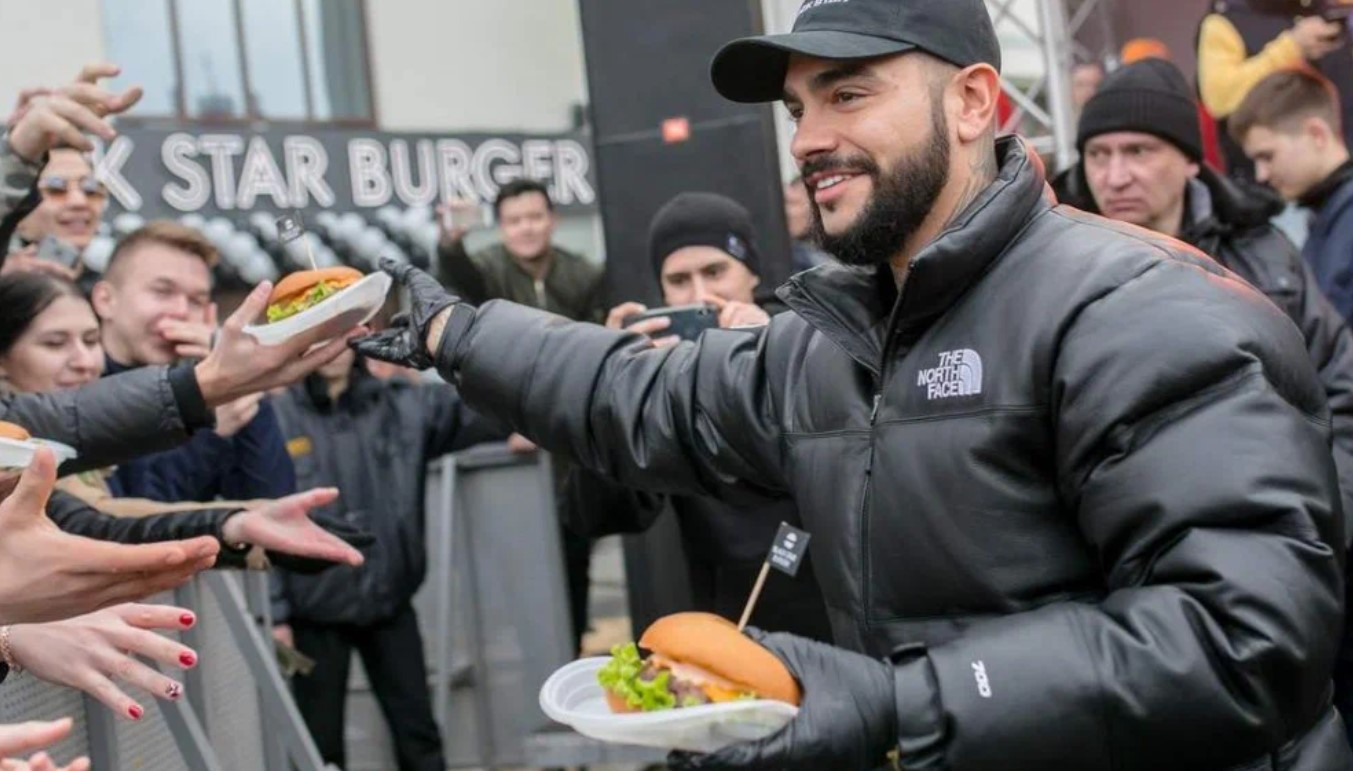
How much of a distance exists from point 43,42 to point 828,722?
42.3ft

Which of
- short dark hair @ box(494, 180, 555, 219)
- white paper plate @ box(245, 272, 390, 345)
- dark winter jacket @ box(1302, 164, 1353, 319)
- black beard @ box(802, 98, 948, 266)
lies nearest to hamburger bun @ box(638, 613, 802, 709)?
black beard @ box(802, 98, 948, 266)

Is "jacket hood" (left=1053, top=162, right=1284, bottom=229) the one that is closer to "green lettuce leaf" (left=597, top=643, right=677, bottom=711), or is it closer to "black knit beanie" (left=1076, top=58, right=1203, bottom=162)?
"black knit beanie" (left=1076, top=58, right=1203, bottom=162)

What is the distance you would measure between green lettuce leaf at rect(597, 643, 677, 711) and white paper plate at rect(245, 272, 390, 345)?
4.16 ft

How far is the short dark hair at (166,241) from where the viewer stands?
4.72m

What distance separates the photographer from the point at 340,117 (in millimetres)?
15836

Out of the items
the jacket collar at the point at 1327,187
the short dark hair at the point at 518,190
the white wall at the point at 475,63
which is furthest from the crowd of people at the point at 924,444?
the white wall at the point at 475,63

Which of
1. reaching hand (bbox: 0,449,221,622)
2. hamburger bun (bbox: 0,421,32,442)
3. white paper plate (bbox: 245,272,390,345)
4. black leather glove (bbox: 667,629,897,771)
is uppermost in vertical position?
white paper plate (bbox: 245,272,390,345)

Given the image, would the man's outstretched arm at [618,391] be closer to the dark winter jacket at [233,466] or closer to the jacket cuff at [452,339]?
the jacket cuff at [452,339]

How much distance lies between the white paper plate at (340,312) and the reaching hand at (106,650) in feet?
2.26

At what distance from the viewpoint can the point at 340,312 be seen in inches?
127

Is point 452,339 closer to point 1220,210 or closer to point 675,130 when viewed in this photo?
point 1220,210

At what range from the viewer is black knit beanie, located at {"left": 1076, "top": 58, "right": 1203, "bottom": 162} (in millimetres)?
4203

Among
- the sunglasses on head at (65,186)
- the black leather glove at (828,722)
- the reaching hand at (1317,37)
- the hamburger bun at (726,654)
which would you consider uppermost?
the reaching hand at (1317,37)

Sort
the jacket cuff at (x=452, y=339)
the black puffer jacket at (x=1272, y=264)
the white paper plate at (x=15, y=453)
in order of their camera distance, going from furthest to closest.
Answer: the black puffer jacket at (x=1272, y=264)
the jacket cuff at (x=452, y=339)
the white paper plate at (x=15, y=453)
